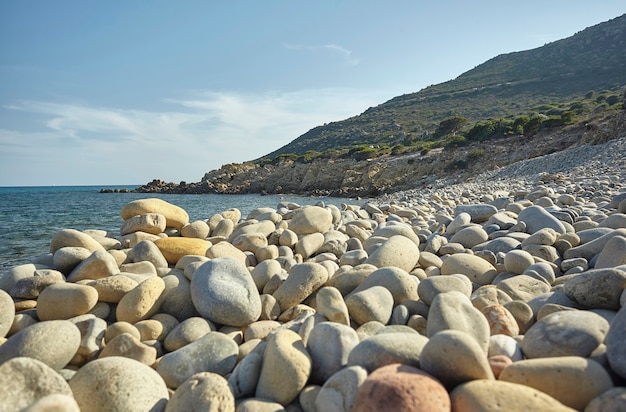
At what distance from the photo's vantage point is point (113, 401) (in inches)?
76.8

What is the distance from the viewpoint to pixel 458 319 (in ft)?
7.34

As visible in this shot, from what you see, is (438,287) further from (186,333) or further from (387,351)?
(186,333)

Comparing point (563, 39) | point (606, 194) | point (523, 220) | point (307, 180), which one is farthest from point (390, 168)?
point (563, 39)

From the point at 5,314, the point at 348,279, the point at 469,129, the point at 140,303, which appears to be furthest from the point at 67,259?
the point at 469,129

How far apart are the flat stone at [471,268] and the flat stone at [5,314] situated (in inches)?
144

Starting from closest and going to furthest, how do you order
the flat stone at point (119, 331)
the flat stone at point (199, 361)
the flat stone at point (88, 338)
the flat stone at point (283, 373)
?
1. the flat stone at point (283, 373)
2. the flat stone at point (199, 361)
3. the flat stone at point (88, 338)
4. the flat stone at point (119, 331)

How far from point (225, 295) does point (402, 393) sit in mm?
1873

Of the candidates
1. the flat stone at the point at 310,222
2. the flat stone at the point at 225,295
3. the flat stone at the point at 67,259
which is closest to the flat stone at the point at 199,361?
the flat stone at the point at 225,295

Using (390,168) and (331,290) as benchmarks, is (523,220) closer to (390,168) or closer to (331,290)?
(331,290)

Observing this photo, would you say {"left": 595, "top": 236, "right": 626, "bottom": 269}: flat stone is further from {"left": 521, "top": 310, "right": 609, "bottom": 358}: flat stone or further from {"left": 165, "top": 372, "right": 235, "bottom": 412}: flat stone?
{"left": 165, "top": 372, "right": 235, "bottom": 412}: flat stone

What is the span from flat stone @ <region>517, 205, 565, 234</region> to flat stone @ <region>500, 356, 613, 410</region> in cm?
376

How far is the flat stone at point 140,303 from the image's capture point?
315cm

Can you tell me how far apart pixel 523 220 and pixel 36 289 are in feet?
18.7

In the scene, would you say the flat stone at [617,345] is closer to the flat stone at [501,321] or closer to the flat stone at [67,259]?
the flat stone at [501,321]
